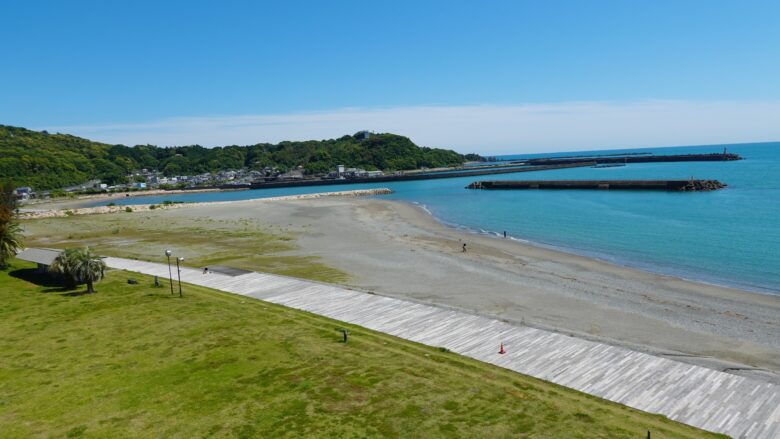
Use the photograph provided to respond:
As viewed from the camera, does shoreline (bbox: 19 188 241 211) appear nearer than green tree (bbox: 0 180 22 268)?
No

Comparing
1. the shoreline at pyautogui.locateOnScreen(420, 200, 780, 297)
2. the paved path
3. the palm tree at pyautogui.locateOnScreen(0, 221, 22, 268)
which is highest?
the palm tree at pyautogui.locateOnScreen(0, 221, 22, 268)

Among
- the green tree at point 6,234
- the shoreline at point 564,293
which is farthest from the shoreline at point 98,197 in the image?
the shoreline at point 564,293

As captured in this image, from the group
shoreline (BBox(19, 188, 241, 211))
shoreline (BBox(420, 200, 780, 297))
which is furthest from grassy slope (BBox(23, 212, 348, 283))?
shoreline (BBox(19, 188, 241, 211))

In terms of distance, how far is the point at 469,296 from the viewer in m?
30.6

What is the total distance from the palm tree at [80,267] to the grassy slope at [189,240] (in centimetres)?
1037

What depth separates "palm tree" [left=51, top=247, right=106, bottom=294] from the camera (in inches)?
1180

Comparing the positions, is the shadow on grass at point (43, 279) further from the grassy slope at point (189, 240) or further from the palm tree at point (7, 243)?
the grassy slope at point (189, 240)

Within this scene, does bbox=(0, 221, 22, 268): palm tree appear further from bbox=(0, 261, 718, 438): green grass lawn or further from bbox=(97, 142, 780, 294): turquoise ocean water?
bbox=(97, 142, 780, 294): turquoise ocean water

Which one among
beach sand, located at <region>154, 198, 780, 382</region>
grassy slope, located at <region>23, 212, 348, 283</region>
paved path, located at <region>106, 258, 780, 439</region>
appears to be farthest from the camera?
grassy slope, located at <region>23, 212, 348, 283</region>

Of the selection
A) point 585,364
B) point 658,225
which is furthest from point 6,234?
point 658,225

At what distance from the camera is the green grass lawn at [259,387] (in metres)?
14.4

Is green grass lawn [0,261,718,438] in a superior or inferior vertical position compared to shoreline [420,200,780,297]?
superior

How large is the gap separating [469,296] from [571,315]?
21.8 ft

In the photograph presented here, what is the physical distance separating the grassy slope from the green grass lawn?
13310 millimetres
